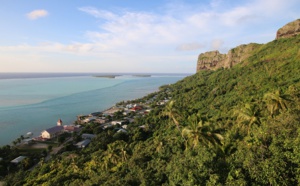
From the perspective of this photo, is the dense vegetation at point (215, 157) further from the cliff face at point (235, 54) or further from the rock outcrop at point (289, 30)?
the cliff face at point (235, 54)

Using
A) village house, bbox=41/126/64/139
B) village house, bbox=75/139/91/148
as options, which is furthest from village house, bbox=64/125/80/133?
village house, bbox=75/139/91/148

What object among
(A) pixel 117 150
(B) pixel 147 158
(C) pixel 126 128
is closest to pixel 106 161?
(A) pixel 117 150

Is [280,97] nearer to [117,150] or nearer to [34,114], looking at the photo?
[117,150]

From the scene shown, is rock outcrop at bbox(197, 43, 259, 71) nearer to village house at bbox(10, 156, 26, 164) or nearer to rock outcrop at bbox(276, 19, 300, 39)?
rock outcrop at bbox(276, 19, 300, 39)

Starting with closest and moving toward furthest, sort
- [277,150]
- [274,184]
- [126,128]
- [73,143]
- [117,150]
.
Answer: [274,184]
[277,150]
[117,150]
[73,143]
[126,128]

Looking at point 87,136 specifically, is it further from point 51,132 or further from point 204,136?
point 204,136

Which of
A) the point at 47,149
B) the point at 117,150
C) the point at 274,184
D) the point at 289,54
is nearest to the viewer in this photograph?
the point at 274,184

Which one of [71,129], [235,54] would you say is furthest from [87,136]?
[235,54]
